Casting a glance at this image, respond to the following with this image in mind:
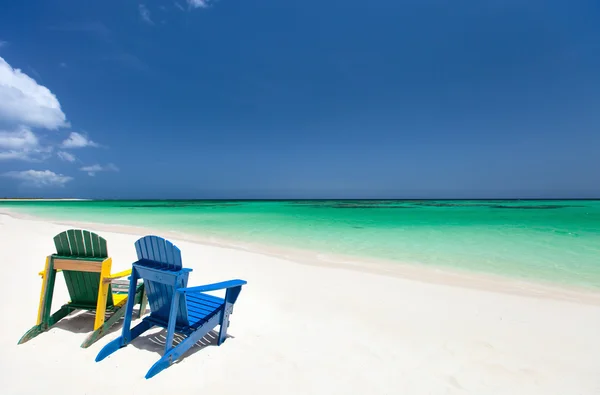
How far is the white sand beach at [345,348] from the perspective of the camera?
2.51 metres

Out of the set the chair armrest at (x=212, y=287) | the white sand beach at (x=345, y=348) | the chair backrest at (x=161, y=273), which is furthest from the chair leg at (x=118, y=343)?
the chair armrest at (x=212, y=287)

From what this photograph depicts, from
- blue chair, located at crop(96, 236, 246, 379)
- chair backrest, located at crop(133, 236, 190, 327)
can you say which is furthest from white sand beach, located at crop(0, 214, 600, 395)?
chair backrest, located at crop(133, 236, 190, 327)

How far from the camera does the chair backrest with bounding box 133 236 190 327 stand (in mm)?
2613

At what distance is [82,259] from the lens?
3.04 meters

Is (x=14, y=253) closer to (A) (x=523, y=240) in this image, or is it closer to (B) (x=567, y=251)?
(B) (x=567, y=251)

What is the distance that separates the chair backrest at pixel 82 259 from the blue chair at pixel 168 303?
22.2 inches

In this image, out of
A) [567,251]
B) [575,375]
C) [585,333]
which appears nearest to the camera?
[575,375]

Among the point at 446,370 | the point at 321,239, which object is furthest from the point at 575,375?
the point at 321,239

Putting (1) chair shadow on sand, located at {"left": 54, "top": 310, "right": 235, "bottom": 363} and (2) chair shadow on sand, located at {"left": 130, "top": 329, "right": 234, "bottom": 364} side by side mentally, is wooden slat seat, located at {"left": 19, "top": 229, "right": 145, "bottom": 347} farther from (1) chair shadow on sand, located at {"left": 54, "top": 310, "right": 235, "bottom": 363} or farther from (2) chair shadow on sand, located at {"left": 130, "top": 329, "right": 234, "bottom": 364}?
(2) chair shadow on sand, located at {"left": 130, "top": 329, "right": 234, "bottom": 364}

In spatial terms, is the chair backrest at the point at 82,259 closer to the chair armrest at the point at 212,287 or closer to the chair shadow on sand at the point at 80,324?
the chair shadow on sand at the point at 80,324

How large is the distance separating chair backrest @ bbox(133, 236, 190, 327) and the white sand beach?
0.52m

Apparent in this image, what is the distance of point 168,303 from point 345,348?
207cm

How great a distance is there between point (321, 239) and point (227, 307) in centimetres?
918

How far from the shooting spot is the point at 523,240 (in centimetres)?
1218
